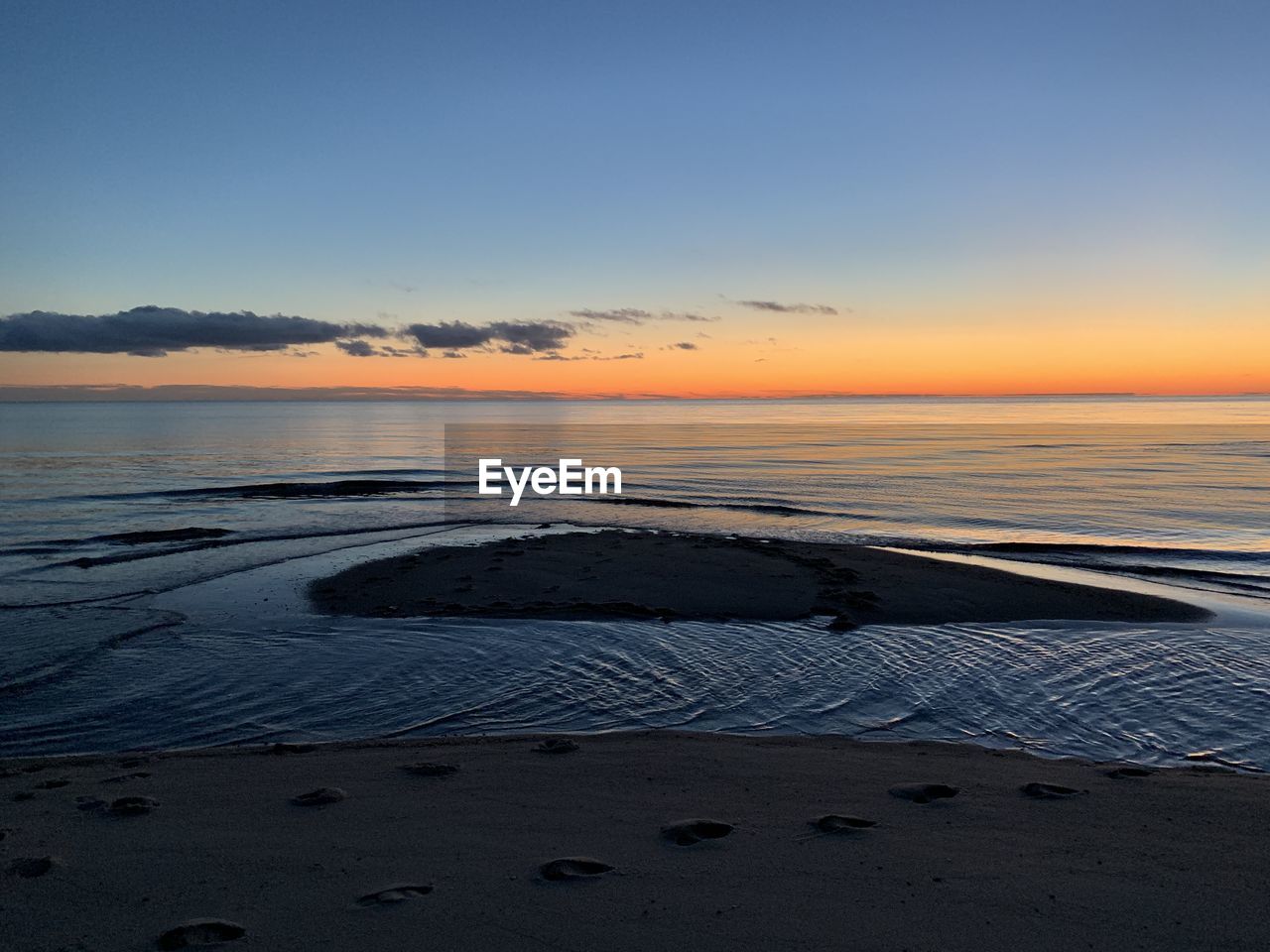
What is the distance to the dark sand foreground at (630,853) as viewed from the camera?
442cm

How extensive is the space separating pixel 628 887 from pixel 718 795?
173cm

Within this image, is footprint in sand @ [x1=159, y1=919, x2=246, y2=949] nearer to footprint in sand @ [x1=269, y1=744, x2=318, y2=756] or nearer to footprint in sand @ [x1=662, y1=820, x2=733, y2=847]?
footprint in sand @ [x1=662, y1=820, x2=733, y2=847]

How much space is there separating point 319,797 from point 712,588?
9.88 metres

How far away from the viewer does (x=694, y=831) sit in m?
5.74

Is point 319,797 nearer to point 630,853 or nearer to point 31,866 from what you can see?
point 31,866

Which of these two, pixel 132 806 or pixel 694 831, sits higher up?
pixel 694 831

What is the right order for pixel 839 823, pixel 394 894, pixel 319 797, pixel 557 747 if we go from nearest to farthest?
pixel 394 894 < pixel 839 823 < pixel 319 797 < pixel 557 747

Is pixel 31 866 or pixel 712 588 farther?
pixel 712 588

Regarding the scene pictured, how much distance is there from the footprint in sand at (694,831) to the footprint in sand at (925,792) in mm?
1680

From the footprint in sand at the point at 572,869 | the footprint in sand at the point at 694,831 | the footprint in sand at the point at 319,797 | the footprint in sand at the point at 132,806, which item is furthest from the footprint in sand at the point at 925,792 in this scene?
the footprint in sand at the point at 132,806

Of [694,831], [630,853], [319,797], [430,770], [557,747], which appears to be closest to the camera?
[630,853]

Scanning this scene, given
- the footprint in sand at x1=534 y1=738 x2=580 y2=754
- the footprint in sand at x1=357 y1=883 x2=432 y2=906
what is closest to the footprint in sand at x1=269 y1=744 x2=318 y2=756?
the footprint in sand at x1=534 y1=738 x2=580 y2=754

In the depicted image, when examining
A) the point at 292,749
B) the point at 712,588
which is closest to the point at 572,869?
the point at 292,749

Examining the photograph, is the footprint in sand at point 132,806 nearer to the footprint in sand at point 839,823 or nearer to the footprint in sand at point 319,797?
the footprint in sand at point 319,797
